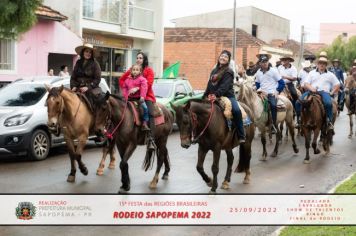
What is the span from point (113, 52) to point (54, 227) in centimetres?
2345

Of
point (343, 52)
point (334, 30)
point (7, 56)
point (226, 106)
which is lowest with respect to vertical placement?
point (226, 106)

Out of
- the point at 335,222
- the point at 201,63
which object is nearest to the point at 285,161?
the point at 335,222

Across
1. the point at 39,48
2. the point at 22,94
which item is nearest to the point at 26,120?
the point at 22,94

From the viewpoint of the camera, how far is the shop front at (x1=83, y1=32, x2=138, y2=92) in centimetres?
2891

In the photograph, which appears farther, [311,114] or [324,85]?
[324,85]

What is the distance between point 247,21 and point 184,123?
139 ft

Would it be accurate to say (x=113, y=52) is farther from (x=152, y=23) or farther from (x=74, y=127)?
(x=74, y=127)

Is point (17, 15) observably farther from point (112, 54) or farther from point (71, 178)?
point (112, 54)

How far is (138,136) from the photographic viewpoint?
10102 millimetres

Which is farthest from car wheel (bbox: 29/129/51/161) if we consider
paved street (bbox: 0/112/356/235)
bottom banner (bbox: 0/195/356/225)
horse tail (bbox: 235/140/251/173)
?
horse tail (bbox: 235/140/251/173)

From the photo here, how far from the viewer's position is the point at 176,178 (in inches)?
441

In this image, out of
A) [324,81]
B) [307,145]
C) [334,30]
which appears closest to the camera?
[307,145]

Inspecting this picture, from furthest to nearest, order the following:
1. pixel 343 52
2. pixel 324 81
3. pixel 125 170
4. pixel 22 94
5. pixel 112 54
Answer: pixel 343 52
pixel 112 54
pixel 324 81
pixel 22 94
pixel 125 170

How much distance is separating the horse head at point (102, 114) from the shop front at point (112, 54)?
1884 cm
